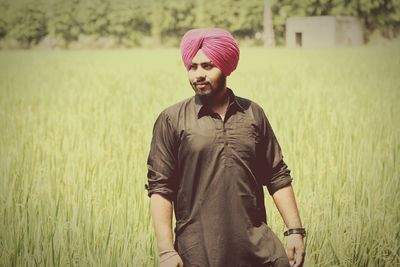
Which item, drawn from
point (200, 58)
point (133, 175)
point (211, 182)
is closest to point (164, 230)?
point (211, 182)

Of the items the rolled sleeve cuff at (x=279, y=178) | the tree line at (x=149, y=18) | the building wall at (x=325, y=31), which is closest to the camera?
A: the rolled sleeve cuff at (x=279, y=178)

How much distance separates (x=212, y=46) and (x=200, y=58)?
0.03 m

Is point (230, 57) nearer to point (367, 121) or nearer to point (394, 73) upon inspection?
point (367, 121)

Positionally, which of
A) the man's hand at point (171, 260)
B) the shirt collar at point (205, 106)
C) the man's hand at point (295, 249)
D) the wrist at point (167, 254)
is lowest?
the man's hand at point (295, 249)

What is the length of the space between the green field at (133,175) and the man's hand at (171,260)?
55 cm

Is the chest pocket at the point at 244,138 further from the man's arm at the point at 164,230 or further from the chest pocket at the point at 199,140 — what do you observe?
the man's arm at the point at 164,230

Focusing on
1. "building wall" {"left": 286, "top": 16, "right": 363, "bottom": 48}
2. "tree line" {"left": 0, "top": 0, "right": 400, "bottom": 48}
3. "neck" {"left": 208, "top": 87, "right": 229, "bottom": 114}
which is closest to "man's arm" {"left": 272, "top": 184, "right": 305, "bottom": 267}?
"neck" {"left": 208, "top": 87, "right": 229, "bottom": 114}

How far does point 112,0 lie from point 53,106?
14.4 meters

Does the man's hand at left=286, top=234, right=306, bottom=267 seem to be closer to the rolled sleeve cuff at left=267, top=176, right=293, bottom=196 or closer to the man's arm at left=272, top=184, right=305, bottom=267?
the man's arm at left=272, top=184, right=305, bottom=267

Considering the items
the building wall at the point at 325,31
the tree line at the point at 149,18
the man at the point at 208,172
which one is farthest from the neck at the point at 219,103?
the building wall at the point at 325,31

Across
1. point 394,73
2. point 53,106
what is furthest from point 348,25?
point 53,106

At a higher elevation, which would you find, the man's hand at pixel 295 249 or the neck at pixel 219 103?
the neck at pixel 219 103

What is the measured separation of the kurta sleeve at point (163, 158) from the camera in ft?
3.93

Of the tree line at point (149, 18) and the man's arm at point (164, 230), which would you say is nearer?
the man's arm at point (164, 230)
